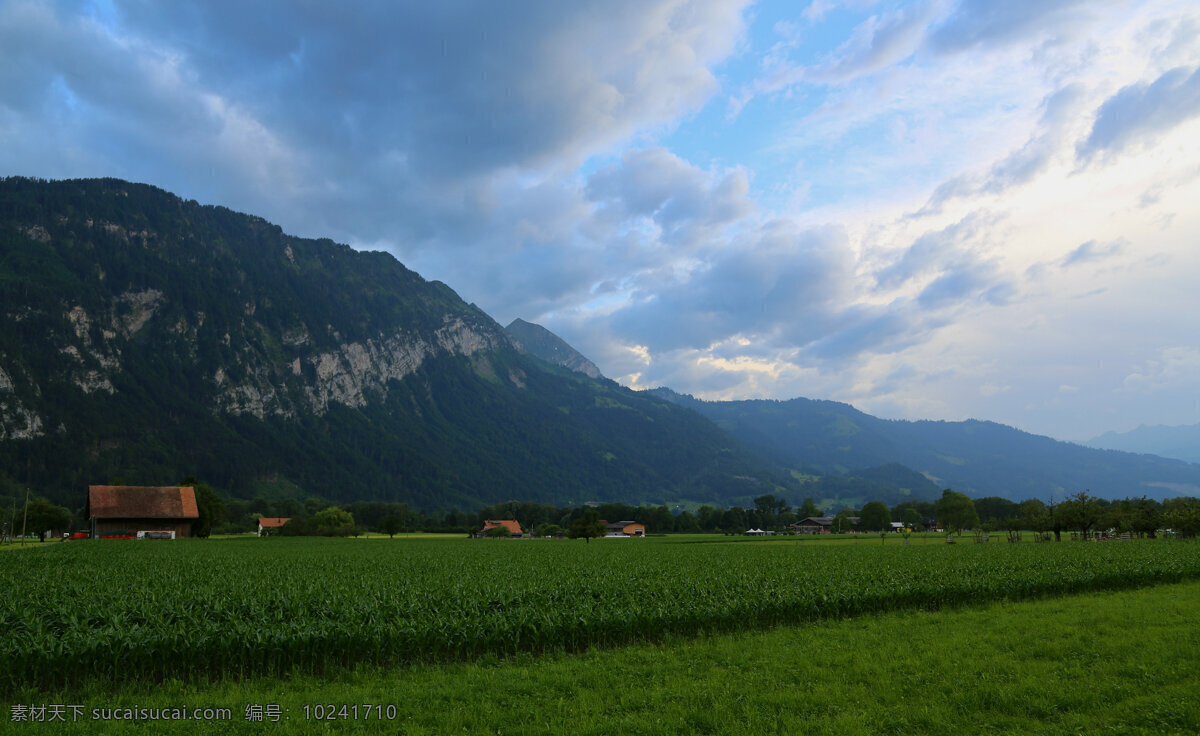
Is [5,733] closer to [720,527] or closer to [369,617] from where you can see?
[369,617]

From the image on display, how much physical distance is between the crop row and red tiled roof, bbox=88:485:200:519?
5782 centimetres

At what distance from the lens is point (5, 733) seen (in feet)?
31.2

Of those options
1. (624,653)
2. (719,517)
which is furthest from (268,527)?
(624,653)

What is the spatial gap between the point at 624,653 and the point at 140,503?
92.1 m

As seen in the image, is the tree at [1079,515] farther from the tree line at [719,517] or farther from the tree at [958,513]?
the tree at [958,513]

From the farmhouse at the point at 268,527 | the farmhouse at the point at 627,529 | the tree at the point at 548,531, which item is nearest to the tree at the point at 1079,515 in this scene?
the farmhouse at the point at 627,529

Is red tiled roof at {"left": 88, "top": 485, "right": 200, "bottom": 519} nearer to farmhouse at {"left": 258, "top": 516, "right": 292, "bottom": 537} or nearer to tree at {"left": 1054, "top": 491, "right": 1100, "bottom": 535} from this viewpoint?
farmhouse at {"left": 258, "top": 516, "right": 292, "bottom": 537}

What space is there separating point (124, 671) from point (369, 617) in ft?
17.7

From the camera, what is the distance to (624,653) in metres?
15.4

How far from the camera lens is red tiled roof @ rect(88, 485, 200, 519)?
253 feet


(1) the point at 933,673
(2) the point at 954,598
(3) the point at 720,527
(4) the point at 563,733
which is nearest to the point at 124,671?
(4) the point at 563,733

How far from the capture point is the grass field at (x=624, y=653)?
1043 centimetres

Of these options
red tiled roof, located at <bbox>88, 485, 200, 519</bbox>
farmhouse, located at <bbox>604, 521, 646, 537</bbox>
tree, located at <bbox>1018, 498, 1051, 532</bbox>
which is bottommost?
farmhouse, located at <bbox>604, 521, 646, 537</bbox>

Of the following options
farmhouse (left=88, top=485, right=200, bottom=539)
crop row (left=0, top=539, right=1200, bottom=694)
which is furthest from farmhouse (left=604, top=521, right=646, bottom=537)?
crop row (left=0, top=539, right=1200, bottom=694)
